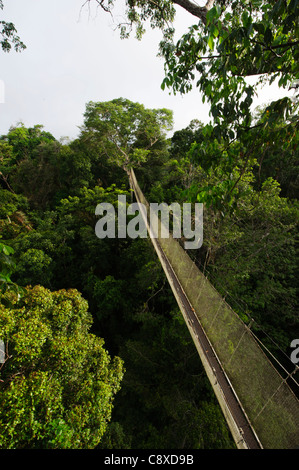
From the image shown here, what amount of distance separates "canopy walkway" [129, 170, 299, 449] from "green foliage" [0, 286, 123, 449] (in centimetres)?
192

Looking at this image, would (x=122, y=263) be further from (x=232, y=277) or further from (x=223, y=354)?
(x=223, y=354)

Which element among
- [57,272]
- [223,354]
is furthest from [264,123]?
[57,272]

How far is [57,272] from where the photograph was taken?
1036 cm

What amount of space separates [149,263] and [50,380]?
4.30m

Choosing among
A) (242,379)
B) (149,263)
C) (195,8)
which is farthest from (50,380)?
(195,8)

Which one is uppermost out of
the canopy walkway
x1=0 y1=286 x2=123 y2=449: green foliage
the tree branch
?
the tree branch

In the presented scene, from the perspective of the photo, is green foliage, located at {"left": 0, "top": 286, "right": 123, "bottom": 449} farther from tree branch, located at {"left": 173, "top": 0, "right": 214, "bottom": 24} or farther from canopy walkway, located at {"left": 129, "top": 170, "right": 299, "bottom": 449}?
tree branch, located at {"left": 173, "top": 0, "right": 214, "bottom": 24}

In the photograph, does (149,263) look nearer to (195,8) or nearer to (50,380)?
(50,380)

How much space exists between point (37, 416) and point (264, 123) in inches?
155

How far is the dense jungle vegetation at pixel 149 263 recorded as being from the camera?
1443 mm

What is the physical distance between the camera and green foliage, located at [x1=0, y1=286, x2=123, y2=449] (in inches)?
106

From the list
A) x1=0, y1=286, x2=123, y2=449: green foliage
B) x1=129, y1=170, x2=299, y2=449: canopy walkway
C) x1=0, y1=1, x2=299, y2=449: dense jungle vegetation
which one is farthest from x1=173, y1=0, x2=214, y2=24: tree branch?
x1=0, y1=286, x2=123, y2=449: green foliage

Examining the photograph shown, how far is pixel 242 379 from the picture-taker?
243cm

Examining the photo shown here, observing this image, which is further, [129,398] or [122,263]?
[122,263]
